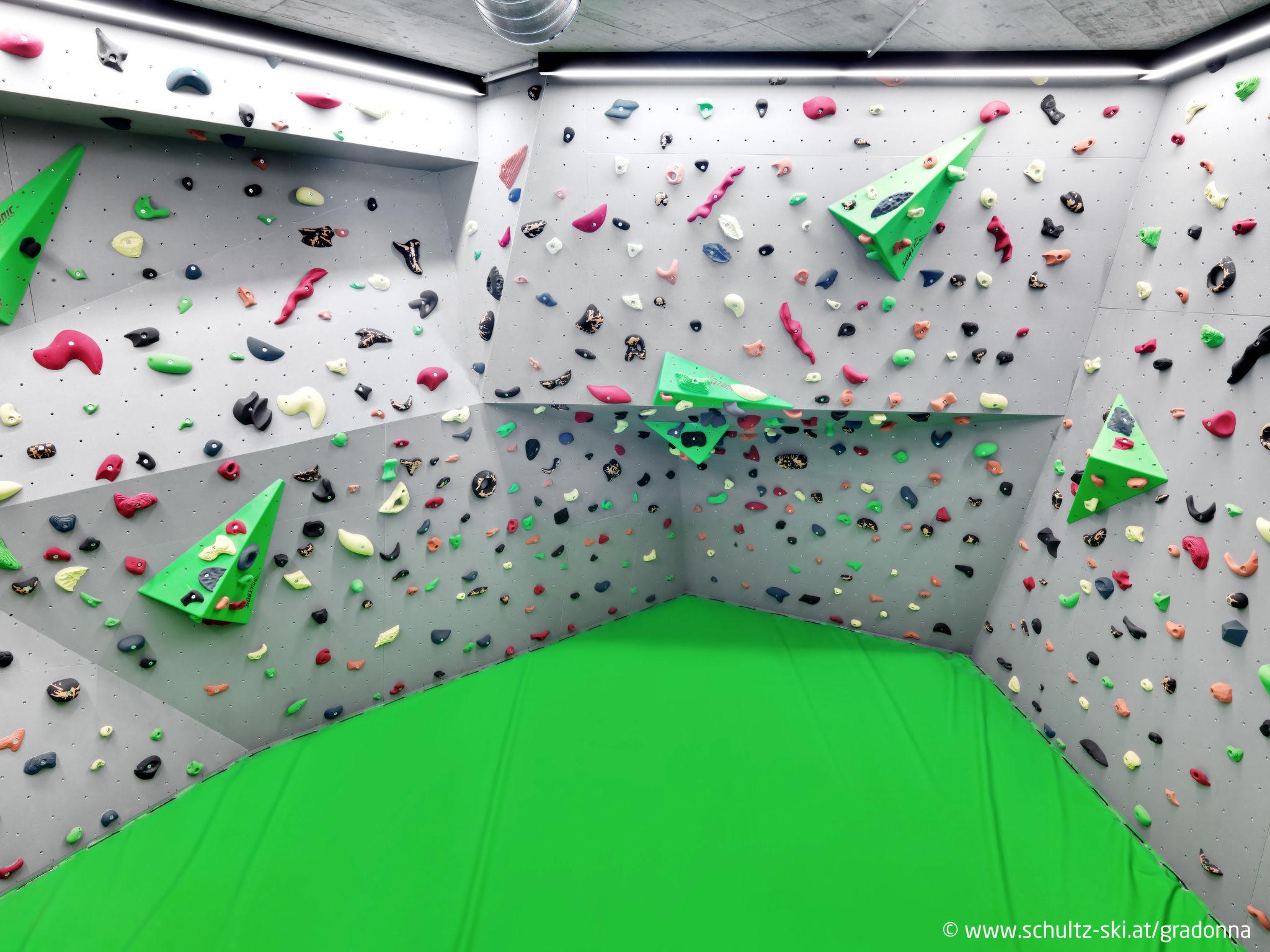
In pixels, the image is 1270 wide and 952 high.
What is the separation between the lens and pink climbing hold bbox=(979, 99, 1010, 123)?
9.46 feet

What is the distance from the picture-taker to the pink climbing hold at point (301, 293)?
120 inches

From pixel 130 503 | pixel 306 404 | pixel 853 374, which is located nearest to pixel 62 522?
pixel 130 503

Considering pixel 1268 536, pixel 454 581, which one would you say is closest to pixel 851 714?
pixel 1268 536

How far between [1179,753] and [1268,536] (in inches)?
39.1

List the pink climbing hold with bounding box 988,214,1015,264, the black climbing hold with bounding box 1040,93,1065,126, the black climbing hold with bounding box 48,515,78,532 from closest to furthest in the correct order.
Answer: the black climbing hold with bounding box 48,515,78,532, the black climbing hold with bounding box 1040,93,1065,126, the pink climbing hold with bounding box 988,214,1015,264

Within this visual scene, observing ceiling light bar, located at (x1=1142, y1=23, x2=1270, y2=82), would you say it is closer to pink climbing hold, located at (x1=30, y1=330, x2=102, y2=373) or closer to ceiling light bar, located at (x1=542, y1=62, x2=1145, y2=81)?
ceiling light bar, located at (x1=542, y1=62, x2=1145, y2=81)

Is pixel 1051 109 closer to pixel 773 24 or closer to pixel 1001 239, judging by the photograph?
pixel 1001 239

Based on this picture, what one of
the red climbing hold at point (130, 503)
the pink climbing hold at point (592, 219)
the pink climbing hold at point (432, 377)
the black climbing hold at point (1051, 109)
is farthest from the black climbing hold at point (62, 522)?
the black climbing hold at point (1051, 109)

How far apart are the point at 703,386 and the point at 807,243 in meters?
0.83

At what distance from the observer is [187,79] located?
8.07 ft

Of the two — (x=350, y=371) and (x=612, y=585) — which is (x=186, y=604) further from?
(x=612, y=585)

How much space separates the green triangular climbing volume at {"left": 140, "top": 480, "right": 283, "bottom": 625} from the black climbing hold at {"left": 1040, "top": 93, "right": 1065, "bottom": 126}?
374 centimetres

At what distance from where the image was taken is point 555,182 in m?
3.15

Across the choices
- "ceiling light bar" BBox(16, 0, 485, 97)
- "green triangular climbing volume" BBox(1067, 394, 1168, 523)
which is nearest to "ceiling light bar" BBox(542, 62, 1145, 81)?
"ceiling light bar" BBox(16, 0, 485, 97)
